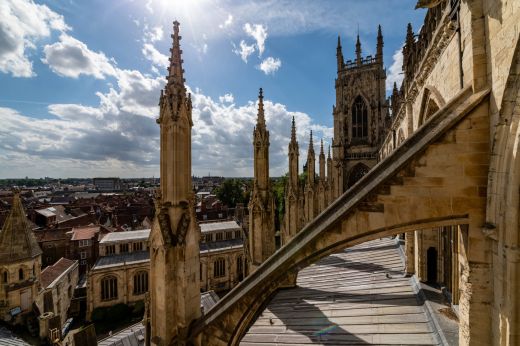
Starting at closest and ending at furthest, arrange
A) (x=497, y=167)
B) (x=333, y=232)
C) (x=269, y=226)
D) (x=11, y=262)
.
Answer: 1. (x=497, y=167)
2. (x=333, y=232)
3. (x=269, y=226)
4. (x=11, y=262)

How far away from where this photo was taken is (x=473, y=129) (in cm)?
342

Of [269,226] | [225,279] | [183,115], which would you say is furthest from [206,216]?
[183,115]

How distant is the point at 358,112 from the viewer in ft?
108

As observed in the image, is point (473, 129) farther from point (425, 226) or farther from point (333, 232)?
point (333, 232)

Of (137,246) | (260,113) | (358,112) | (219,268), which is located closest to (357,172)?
(358,112)

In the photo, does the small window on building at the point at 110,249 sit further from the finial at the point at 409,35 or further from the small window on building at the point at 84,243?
the finial at the point at 409,35

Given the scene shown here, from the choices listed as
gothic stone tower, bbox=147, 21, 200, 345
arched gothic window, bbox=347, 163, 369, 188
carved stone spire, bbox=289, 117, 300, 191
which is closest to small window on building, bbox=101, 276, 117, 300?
carved stone spire, bbox=289, 117, 300, 191

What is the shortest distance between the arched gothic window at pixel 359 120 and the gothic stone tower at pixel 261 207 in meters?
25.6

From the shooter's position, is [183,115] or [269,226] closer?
[183,115]

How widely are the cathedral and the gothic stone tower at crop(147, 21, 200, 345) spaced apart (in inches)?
0.9

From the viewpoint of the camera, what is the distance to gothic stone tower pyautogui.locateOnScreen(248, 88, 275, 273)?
375 inches

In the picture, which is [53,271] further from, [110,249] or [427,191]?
[427,191]

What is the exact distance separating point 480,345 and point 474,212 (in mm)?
1879

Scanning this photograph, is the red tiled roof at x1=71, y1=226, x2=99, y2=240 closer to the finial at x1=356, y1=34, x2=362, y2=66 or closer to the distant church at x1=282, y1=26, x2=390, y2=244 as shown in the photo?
the distant church at x1=282, y1=26, x2=390, y2=244
